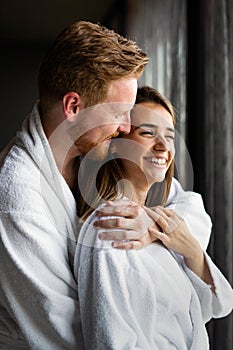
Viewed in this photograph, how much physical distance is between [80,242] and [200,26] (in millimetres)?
1277

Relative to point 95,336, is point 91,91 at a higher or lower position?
higher

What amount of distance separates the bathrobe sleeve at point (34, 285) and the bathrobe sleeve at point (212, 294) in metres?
0.31

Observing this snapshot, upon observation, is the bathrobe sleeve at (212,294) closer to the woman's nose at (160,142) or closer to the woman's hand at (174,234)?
the woman's hand at (174,234)

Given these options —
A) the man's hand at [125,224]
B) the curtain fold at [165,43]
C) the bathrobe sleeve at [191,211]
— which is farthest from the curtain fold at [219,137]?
the man's hand at [125,224]

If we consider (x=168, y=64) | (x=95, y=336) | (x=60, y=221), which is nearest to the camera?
(x=95, y=336)

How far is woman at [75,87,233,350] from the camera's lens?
1098 mm

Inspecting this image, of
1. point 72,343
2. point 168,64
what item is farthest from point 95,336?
point 168,64

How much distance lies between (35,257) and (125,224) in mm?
211

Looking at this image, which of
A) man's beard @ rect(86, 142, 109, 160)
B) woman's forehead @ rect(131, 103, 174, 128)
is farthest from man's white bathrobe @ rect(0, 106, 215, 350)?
woman's forehead @ rect(131, 103, 174, 128)

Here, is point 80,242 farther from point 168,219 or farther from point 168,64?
point 168,64

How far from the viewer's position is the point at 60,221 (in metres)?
1.19

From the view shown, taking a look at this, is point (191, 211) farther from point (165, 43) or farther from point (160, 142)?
point (165, 43)

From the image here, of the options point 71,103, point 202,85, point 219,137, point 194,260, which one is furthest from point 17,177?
point 202,85

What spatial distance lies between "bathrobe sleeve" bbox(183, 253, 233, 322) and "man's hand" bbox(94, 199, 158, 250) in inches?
5.5
